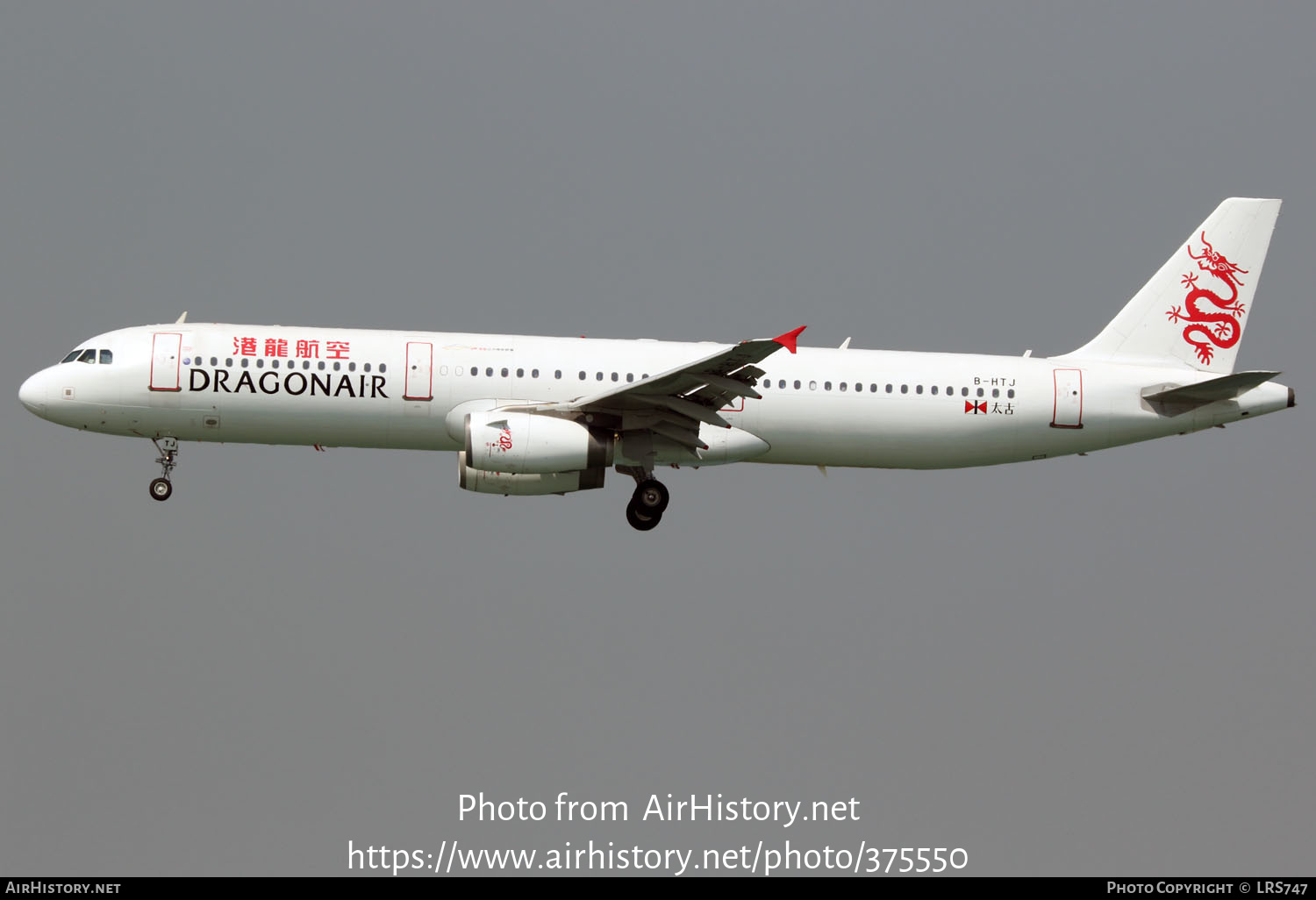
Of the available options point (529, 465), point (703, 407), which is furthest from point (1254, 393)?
point (529, 465)

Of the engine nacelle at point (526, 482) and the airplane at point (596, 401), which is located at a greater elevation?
the airplane at point (596, 401)

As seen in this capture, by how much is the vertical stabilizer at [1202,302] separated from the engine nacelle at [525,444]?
12138mm

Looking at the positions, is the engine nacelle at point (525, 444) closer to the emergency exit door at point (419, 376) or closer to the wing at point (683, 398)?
the wing at point (683, 398)

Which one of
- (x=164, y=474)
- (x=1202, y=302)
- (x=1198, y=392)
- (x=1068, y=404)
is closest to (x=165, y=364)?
(x=164, y=474)

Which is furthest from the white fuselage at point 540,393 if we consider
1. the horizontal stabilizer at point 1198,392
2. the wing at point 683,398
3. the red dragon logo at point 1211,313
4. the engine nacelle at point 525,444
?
the red dragon logo at point 1211,313

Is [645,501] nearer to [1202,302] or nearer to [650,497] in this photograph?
[650,497]

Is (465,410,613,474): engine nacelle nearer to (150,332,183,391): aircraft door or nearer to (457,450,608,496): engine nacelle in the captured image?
(457,450,608,496): engine nacelle

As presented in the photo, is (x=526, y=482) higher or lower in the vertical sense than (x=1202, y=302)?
lower

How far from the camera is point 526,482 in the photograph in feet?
129

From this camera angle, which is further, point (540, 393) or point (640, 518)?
point (640, 518)

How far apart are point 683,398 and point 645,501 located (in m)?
3.04

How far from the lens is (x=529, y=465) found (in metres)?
A: 37.3

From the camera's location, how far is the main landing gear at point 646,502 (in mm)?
39688

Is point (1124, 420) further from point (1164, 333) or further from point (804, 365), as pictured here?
point (804, 365)
